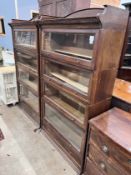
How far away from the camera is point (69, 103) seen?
170 centimetres

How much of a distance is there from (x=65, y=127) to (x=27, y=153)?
22.9 inches

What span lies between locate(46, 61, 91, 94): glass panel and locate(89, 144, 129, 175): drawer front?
0.54m

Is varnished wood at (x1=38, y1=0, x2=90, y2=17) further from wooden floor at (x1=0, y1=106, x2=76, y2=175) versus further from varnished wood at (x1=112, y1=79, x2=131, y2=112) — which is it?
wooden floor at (x1=0, y1=106, x2=76, y2=175)

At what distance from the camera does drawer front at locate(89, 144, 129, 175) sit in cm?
101

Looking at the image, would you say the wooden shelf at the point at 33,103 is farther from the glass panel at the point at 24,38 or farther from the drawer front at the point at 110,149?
the drawer front at the point at 110,149

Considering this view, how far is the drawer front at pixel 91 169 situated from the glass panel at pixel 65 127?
0.19m

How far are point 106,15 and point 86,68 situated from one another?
1.29 feet

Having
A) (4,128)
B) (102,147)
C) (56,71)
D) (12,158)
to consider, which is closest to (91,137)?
(102,147)

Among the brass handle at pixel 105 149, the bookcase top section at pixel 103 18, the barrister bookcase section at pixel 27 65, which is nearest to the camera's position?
the bookcase top section at pixel 103 18

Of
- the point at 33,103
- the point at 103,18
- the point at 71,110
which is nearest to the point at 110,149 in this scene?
the point at 71,110

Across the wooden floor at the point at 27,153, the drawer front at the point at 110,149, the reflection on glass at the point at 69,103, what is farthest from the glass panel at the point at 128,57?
the wooden floor at the point at 27,153

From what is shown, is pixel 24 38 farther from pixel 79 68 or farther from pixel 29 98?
pixel 79 68

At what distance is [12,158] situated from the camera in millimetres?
1676

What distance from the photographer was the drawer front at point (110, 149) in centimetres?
92
